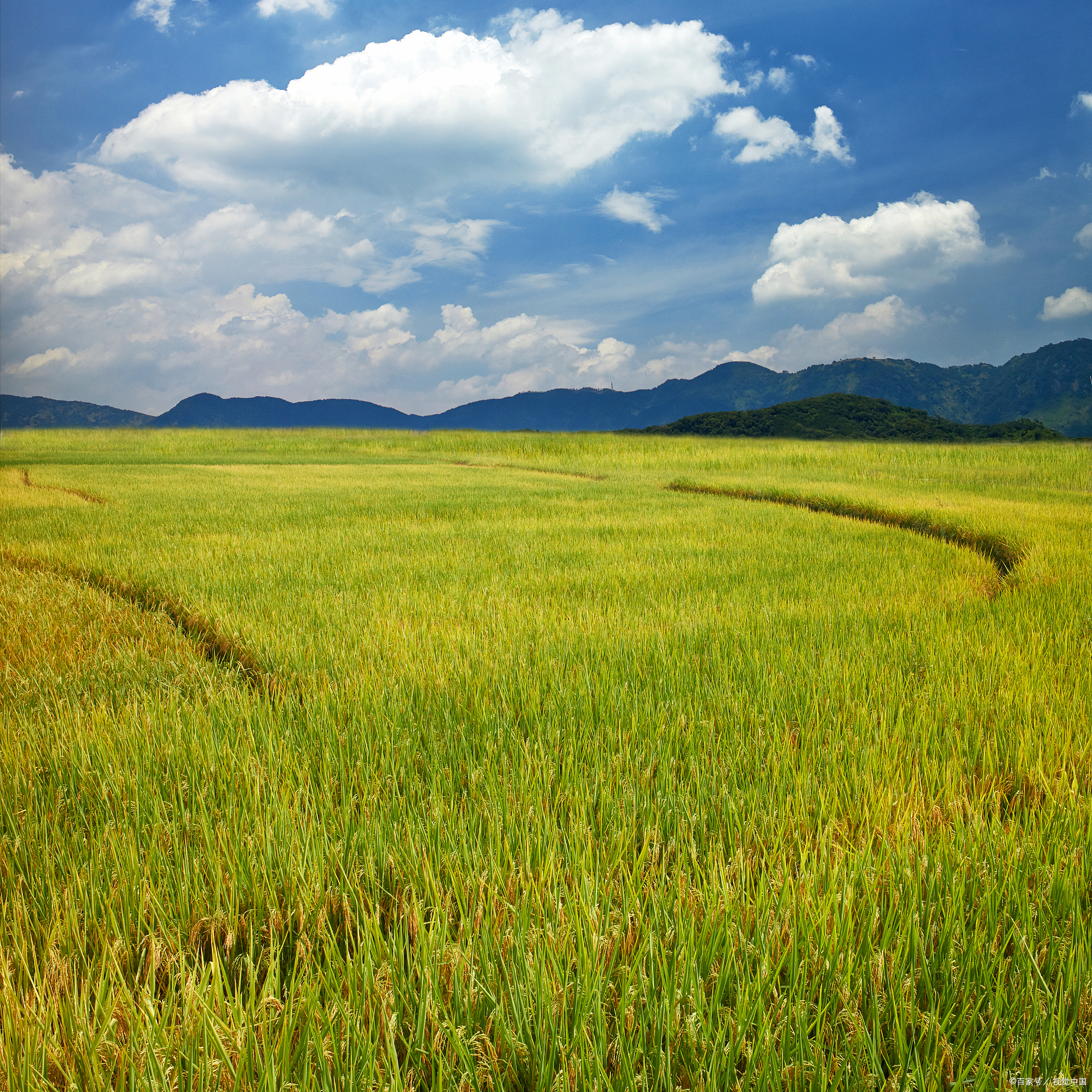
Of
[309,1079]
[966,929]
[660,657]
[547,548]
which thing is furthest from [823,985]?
[547,548]

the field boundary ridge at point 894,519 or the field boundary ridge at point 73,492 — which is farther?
the field boundary ridge at point 73,492

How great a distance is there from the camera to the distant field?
3.33ft

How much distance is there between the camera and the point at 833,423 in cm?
12019

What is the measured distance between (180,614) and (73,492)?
9598mm

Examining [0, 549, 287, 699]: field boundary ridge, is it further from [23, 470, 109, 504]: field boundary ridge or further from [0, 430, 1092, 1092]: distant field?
[23, 470, 109, 504]: field boundary ridge

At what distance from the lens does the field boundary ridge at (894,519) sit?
21.2ft

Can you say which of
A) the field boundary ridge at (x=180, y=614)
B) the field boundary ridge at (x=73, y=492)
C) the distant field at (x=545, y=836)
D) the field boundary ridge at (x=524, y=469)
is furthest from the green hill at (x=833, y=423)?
the distant field at (x=545, y=836)

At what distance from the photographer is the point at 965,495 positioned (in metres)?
11.0

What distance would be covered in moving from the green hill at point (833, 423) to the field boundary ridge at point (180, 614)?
97.7 metres

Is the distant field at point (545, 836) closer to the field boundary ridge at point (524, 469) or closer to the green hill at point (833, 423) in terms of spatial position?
the field boundary ridge at point (524, 469)

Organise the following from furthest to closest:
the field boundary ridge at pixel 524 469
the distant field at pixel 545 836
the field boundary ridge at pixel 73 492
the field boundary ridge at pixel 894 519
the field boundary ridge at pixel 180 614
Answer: the field boundary ridge at pixel 524 469, the field boundary ridge at pixel 73 492, the field boundary ridge at pixel 894 519, the field boundary ridge at pixel 180 614, the distant field at pixel 545 836

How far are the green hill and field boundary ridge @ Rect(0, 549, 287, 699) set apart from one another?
A: 320 ft

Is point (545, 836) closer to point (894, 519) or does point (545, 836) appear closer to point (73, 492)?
point (894, 519)

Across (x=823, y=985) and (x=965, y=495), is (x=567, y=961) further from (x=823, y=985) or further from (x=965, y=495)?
(x=965, y=495)
